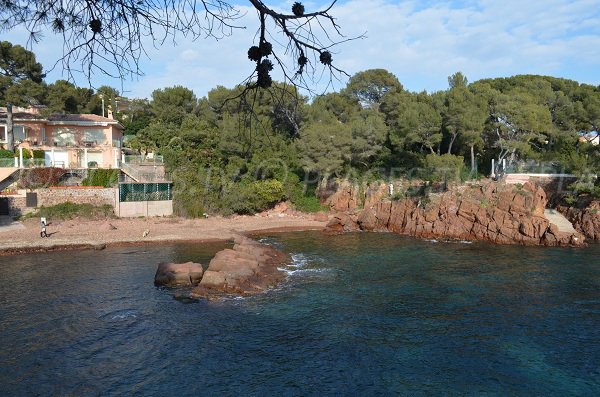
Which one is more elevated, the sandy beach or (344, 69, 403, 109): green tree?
(344, 69, 403, 109): green tree

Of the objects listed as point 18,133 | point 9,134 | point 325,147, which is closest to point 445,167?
point 325,147

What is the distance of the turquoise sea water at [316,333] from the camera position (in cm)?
1123

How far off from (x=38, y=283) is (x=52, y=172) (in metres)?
17.1

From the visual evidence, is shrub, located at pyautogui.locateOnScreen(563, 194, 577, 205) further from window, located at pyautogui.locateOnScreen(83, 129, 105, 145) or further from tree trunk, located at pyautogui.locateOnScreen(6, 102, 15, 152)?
tree trunk, located at pyautogui.locateOnScreen(6, 102, 15, 152)

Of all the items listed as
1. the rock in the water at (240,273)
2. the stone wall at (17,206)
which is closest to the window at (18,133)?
the stone wall at (17,206)

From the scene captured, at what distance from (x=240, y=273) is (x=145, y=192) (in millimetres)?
18566

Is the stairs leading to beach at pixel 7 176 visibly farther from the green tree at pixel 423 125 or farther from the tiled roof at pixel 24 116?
the green tree at pixel 423 125

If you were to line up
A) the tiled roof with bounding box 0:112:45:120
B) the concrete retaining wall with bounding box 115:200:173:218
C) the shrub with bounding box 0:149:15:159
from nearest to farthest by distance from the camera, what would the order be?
the concrete retaining wall with bounding box 115:200:173:218 → the shrub with bounding box 0:149:15:159 → the tiled roof with bounding box 0:112:45:120

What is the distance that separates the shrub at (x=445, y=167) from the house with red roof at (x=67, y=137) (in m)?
23.7

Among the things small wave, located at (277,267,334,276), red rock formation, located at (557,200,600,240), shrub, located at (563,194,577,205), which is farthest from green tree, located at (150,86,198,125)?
red rock formation, located at (557,200,600,240)

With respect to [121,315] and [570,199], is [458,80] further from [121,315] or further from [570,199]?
[121,315]

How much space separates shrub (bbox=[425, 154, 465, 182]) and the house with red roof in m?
23.7

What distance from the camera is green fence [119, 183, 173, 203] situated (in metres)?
34.5

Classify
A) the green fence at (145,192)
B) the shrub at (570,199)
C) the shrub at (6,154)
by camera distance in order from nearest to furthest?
1. the shrub at (570,199)
2. the green fence at (145,192)
3. the shrub at (6,154)
